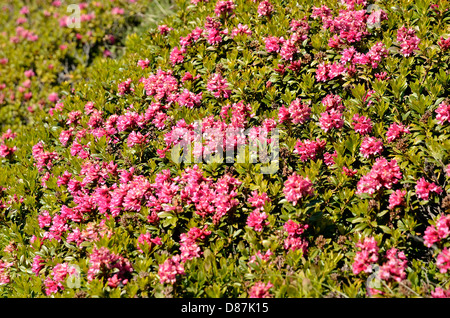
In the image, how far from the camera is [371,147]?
11.6 feet

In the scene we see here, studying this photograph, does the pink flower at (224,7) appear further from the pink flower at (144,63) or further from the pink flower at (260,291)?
the pink flower at (260,291)

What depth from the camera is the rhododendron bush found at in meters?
3.16

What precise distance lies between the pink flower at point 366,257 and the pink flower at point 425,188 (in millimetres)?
582

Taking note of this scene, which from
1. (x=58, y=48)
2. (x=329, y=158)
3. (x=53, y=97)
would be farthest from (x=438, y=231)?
(x=58, y=48)

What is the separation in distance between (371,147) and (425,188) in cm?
55

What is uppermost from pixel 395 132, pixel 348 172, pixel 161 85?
pixel 161 85

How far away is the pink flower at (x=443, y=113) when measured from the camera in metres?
3.50

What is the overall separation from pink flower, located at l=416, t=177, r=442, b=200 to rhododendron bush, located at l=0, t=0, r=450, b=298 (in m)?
0.01

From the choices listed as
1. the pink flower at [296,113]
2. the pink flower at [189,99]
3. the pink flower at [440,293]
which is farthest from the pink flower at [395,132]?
the pink flower at [189,99]

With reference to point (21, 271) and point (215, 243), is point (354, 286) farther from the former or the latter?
point (21, 271)

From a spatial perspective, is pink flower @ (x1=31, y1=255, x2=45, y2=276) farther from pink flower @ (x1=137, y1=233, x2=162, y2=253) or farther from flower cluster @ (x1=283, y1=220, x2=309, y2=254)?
flower cluster @ (x1=283, y1=220, x2=309, y2=254)

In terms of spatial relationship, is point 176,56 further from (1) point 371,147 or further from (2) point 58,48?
(2) point 58,48

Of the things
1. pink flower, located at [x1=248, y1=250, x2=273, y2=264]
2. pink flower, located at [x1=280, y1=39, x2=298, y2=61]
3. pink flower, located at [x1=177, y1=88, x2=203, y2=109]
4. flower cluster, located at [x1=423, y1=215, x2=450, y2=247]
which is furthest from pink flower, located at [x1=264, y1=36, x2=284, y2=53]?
flower cluster, located at [x1=423, y1=215, x2=450, y2=247]

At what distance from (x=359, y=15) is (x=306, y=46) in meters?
0.66
